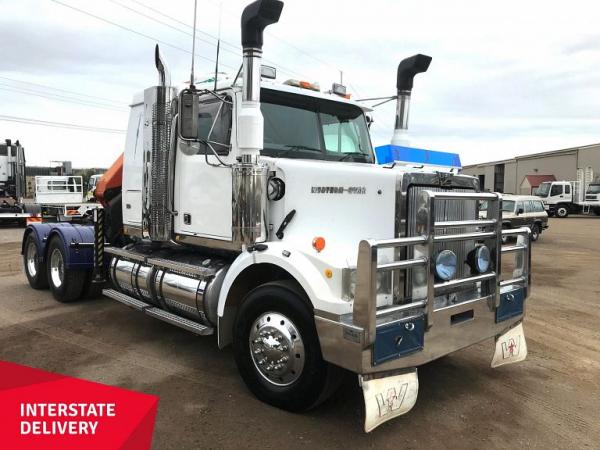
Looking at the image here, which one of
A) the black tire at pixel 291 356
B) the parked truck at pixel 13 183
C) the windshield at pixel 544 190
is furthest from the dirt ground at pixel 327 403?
the windshield at pixel 544 190

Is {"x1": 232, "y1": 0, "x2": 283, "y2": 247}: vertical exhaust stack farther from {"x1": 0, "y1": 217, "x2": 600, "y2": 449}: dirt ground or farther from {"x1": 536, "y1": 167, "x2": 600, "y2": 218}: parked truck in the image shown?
{"x1": 536, "y1": 167, "x2": 600, "y2": 218}: parked truck

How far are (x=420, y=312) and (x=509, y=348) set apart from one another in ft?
5.06

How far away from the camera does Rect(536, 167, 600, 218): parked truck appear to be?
3409 centimetres

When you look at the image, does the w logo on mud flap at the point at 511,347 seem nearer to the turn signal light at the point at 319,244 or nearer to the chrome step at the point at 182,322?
the turn signal light at the point at 319,244

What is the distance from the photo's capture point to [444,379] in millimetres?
4551

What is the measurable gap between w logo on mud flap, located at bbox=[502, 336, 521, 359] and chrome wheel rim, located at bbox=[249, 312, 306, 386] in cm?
200

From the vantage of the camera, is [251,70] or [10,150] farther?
[10,150]

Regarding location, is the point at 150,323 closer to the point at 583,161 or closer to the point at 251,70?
the point at 251,70

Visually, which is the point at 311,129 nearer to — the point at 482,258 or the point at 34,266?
the point at 482,258

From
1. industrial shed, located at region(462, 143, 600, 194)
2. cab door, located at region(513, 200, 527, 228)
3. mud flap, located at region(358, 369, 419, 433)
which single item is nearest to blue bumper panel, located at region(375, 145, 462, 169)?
mud flap, located at region(358, 369, 419, 433)

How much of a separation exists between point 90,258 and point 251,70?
4.45 m

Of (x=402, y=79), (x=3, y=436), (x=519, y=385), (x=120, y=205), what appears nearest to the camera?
(x=3, y=436)

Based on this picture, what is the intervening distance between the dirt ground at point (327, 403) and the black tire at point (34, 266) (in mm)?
801

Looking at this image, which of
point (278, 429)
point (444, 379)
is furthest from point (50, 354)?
point (444, 379)
